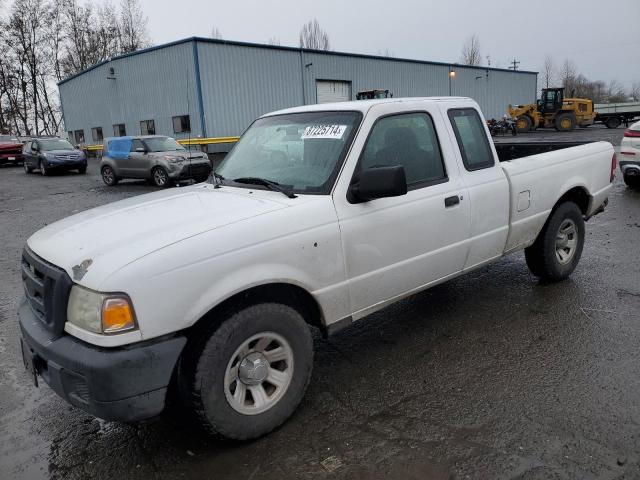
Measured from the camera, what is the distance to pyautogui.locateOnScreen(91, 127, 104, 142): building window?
34.7m

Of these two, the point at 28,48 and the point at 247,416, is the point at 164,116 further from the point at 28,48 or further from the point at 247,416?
the point at 28,48

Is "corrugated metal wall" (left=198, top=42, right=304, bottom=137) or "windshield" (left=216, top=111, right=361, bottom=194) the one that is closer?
"windshield" (left=216, top=111, right=361, bottom=194)

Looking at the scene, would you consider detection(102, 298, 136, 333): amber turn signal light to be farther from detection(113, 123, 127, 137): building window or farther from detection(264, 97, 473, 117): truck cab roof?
detection(113, 123, 127, 137): building window

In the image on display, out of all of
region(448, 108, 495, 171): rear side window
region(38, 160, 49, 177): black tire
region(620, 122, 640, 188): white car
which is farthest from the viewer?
region(38, 160, 49, 177): black tire

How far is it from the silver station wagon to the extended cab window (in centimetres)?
1192

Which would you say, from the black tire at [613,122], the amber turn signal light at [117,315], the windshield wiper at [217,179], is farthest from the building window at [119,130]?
the black tire at [613,122]

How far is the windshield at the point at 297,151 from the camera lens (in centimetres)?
336

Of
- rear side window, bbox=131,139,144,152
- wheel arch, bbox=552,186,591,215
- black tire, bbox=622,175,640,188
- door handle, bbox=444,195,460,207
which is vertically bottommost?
black tire, bbox=622,175,640,188

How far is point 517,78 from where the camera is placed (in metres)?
44.0

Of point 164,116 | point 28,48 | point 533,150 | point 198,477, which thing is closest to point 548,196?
point 533,150

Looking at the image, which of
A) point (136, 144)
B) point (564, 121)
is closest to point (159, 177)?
point (136, 144)

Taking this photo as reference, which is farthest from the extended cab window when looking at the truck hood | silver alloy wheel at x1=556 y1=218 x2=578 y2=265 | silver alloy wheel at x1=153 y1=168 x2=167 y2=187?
silver alloy wheel at x1=153 y1=168 x2=167 y2=187

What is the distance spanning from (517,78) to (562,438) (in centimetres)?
4660

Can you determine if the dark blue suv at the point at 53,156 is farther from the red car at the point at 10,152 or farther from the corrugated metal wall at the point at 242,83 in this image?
the red car at the point at 10,152
